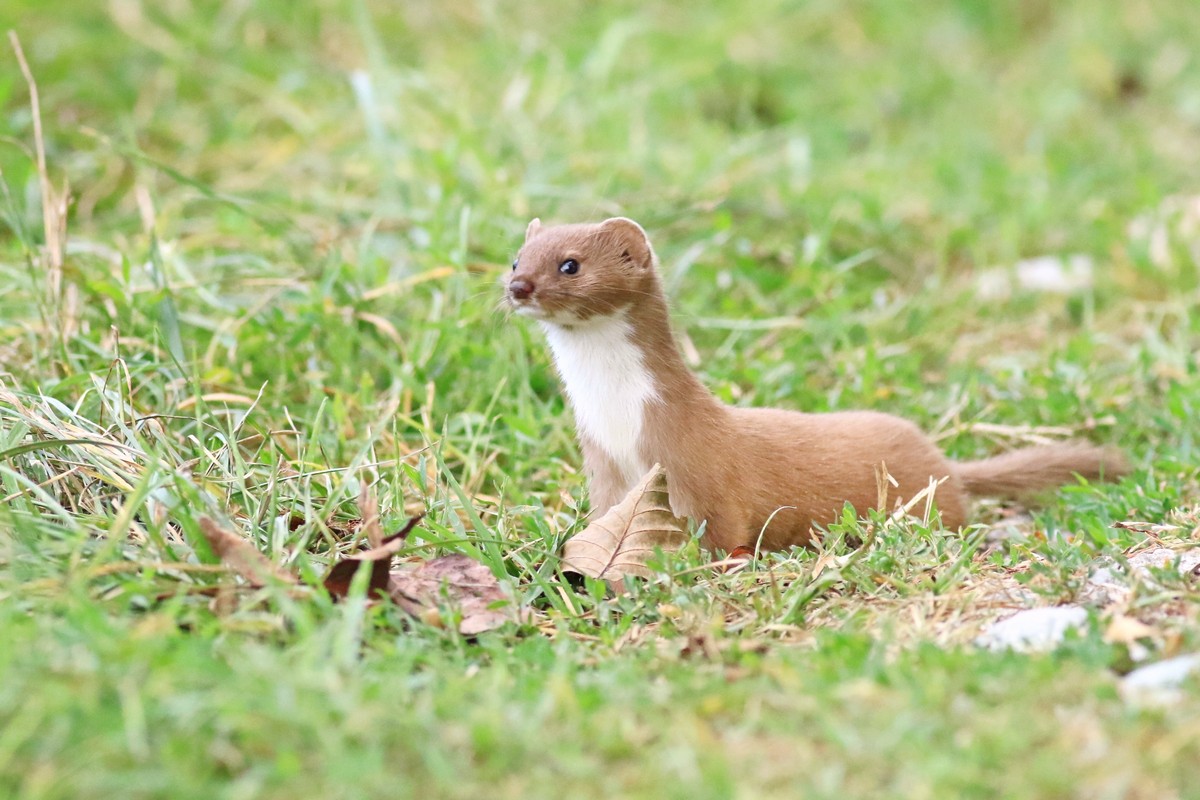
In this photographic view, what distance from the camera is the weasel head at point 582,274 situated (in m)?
3.43

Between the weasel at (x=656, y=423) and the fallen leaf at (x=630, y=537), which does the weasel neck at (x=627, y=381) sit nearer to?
the weasel at (x=656, y=423)

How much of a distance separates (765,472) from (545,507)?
2.23 ft

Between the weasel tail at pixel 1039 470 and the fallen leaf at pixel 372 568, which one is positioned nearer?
the fallen leaf at pixel 372 568

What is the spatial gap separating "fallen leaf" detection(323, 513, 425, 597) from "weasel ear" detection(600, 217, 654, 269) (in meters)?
1.01

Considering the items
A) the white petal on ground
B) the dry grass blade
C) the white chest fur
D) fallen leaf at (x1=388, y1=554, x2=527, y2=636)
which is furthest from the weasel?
the dry grass blade

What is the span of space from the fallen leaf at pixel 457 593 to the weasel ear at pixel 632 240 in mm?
934

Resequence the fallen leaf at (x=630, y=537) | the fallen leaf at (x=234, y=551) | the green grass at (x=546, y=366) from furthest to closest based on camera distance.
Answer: the fallen leaf at (x=630, y=537)
the fallen leaf at (x=234, y=551)
the green grass at (x=546, y=366)

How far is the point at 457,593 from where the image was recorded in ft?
9.99

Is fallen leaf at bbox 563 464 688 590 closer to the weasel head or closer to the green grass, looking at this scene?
the green grass

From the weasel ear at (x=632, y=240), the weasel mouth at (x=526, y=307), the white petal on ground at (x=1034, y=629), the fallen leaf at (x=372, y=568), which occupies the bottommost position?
the white petal on ground at (x=1034, y=629)

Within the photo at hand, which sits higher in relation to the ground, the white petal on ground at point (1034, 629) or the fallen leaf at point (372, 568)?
the fallen leaf at point (372, 568)

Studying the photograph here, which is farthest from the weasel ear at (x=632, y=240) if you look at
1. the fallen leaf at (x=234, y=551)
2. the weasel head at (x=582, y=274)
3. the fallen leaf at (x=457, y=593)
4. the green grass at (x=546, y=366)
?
the fallen leaf at (x=234, y=551)

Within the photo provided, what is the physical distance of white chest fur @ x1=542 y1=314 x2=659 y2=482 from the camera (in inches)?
136

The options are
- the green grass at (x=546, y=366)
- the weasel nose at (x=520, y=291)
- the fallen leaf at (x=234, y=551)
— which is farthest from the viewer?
the weasel nose at (x=520, y=291)
